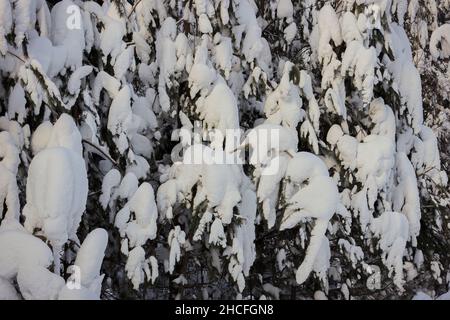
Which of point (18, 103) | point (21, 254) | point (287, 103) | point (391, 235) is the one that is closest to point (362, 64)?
point (287, 103)

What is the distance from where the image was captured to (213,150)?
3.66 meters

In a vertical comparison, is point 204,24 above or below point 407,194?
above

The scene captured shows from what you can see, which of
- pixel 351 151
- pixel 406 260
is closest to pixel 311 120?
pixel 351 151

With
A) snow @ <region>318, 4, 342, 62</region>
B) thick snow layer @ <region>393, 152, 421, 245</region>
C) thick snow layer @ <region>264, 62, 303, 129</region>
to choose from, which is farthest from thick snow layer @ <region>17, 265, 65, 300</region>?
thick snow layer @ <region>393, 152, 421, 245</region>

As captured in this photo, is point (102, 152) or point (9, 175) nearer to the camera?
point (9, 175)

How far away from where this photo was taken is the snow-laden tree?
2.99 metres

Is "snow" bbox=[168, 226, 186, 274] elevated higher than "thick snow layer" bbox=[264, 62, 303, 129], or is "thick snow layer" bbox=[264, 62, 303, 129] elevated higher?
"thick snow layer" bbox=[264, 62, 303, 129]

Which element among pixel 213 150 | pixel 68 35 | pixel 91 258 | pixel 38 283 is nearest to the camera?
pixel 38 283

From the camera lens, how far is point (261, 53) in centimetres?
466

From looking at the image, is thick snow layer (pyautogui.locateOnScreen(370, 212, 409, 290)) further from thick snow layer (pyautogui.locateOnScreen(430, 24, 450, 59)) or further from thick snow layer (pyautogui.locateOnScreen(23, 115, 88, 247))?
thick snow layer (pyautogui.locateOnScreen(430, 24, 450, 59))

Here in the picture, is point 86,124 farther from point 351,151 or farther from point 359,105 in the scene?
point 359,105

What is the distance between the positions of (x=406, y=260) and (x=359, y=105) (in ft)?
5.07

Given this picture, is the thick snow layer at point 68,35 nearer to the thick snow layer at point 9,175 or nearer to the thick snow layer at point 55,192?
the thick snow layer at point 9,175

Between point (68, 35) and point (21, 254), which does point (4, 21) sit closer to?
point (68, 35)
